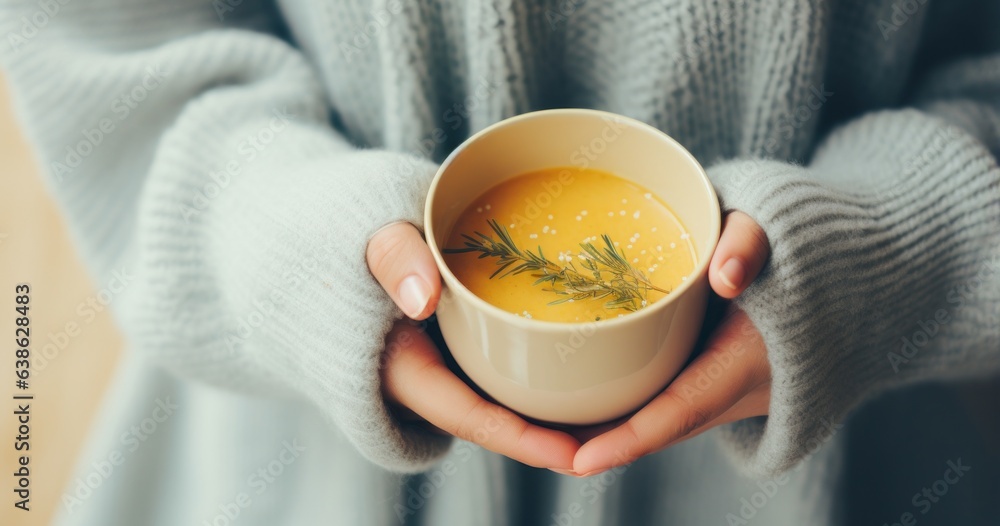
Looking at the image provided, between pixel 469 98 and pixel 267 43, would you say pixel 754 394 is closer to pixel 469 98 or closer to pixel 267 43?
pixel 469 98

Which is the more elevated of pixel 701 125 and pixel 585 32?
pixel 585 32

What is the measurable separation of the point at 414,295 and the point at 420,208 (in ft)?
0.35

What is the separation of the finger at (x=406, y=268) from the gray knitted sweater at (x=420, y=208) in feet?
0.07

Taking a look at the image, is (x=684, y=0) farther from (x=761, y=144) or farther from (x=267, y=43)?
(x=267, y=43)

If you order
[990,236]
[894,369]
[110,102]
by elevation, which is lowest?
[894,369]

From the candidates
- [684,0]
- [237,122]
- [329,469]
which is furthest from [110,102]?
[684,0]

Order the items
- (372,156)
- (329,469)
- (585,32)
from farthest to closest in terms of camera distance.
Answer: (329,469), (585,32), (372,156)

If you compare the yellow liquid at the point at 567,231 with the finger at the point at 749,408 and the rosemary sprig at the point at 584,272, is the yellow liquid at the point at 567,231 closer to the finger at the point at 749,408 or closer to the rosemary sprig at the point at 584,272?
the rosemary sprig at the point at 584,272

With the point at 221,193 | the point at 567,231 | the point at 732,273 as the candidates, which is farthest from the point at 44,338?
the point at 732,273

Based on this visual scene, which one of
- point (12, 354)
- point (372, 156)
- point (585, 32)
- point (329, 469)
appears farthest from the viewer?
point (12, 354)

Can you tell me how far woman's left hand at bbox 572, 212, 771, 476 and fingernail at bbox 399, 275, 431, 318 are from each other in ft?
0.55

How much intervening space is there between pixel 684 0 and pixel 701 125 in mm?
152

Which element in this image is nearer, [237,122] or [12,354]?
[237,122]

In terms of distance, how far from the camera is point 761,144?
0.76m
